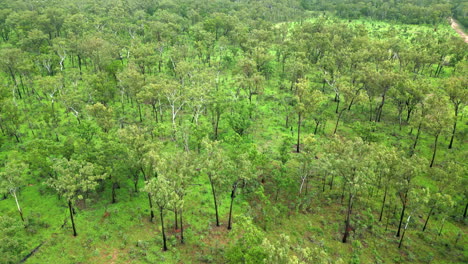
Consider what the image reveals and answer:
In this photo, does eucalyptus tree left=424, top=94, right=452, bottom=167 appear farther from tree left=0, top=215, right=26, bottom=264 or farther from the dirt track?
the dirt track

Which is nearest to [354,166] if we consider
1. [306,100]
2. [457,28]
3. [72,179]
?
[306,100]

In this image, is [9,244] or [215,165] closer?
[9,244]

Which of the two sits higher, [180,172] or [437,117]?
[437,117]

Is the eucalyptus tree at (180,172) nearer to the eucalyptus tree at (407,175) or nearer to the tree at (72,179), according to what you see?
the tree at (72,179)

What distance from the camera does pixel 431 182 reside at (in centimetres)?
5797

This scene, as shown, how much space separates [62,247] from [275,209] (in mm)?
30942

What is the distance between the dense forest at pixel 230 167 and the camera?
132 feet

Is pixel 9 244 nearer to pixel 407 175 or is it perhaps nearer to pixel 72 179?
pixel 72 179

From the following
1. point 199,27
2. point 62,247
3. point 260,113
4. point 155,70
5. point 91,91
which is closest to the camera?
point 62,247

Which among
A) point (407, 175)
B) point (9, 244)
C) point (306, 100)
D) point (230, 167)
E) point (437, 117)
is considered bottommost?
point (9, 244)

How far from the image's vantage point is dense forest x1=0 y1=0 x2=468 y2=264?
132 feet

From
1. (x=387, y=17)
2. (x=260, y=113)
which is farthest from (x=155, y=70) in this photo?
(x=387, y=17)

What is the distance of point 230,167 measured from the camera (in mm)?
41250

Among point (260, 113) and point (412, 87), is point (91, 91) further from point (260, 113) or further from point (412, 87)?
point (412, 87)
